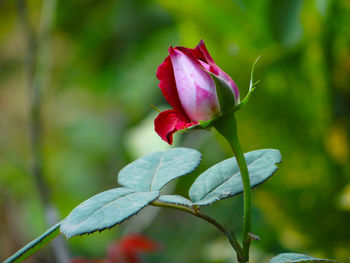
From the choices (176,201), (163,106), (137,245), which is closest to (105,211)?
(176,201)

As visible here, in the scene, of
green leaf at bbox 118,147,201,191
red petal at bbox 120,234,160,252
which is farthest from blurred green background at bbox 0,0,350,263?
green leaf at bbox 118,147,201,191

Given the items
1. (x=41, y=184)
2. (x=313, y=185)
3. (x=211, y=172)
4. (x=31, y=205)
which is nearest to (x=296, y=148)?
(x=313, y=185)

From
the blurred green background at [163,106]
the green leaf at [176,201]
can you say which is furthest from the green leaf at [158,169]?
the blurred green background at [163,106]

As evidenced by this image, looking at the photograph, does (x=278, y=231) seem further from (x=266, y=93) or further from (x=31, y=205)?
(x=31, y=205)

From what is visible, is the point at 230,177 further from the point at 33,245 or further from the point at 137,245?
the point at 137,245

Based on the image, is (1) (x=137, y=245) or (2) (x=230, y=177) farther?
(1) (x=137, y=245)

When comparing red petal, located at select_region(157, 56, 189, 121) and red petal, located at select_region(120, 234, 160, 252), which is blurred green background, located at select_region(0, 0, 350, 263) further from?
red petal, located at select_region(157, 56, 189, 121)

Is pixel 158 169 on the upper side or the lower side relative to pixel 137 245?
upper
